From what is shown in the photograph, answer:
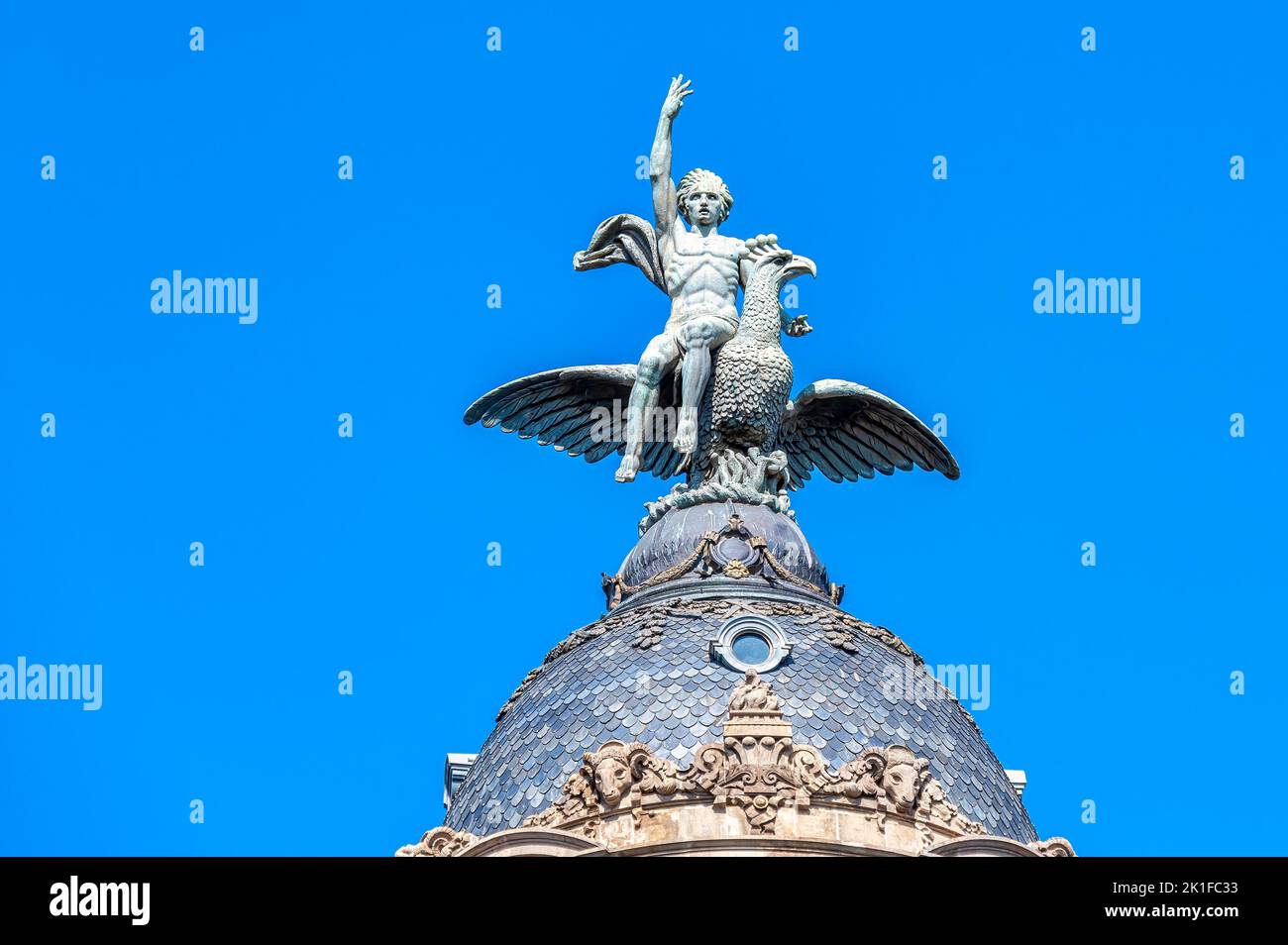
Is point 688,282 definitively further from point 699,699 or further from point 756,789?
point 756,789

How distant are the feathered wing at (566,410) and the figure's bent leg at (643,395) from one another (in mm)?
1329

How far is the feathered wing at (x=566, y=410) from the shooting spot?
6688 cm

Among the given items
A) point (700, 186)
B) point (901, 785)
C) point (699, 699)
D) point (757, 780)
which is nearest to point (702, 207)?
point (700, 186)

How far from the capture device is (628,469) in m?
65.0

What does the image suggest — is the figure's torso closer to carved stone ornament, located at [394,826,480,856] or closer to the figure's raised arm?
the figure's raised arm

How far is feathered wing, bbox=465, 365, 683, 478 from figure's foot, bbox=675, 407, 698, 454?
2.12m

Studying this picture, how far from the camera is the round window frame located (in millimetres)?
60062

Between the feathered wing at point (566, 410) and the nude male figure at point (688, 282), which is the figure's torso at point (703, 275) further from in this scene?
the feathered wing at point (566, 410)

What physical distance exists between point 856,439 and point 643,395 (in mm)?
4168

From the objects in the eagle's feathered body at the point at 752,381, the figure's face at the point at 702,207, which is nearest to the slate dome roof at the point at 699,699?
the eagle's feathered body at the point at 752,381

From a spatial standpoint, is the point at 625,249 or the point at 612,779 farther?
the point at 625,249
